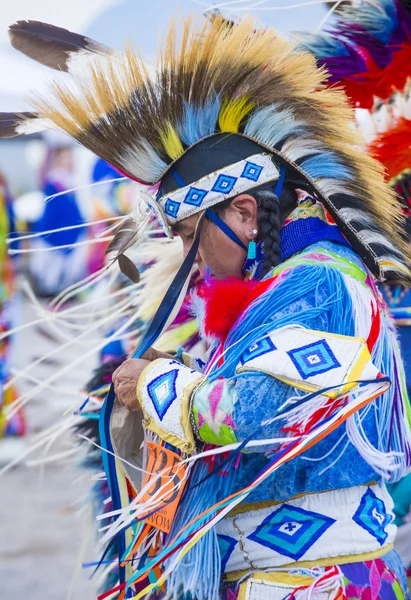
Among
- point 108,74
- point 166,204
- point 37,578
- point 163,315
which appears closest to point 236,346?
point 163,315

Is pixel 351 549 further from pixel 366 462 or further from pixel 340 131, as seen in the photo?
pixel 340 131

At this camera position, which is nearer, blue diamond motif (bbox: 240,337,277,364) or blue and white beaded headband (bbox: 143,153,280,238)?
blue diamond motif (bbox: 240,337,277,364)

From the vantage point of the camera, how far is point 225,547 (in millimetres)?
1784

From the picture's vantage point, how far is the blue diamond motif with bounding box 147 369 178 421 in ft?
5.35

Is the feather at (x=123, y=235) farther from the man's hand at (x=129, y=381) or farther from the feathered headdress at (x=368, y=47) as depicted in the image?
the feathered headdress at (x=368, y=47)

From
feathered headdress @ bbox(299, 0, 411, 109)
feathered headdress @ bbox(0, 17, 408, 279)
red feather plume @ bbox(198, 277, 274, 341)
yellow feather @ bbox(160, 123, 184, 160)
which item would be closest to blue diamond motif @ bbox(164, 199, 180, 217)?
feathered headdress @ bbox(0, 17, 408, 279)

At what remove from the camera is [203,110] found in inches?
73.1

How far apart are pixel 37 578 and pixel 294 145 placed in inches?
95.3

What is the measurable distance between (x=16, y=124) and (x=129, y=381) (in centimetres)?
78

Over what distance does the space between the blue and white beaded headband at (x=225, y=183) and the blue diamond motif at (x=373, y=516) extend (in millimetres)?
724

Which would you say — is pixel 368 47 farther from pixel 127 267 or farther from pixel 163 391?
pixel 163 391

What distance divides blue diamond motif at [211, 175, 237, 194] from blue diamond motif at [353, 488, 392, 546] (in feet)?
2.40

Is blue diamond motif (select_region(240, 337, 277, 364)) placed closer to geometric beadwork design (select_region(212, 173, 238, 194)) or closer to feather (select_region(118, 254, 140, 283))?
geometric beadwork design (select_region(212, 173, 238, 194))

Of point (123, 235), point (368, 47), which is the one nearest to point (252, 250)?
point (123, 235)
